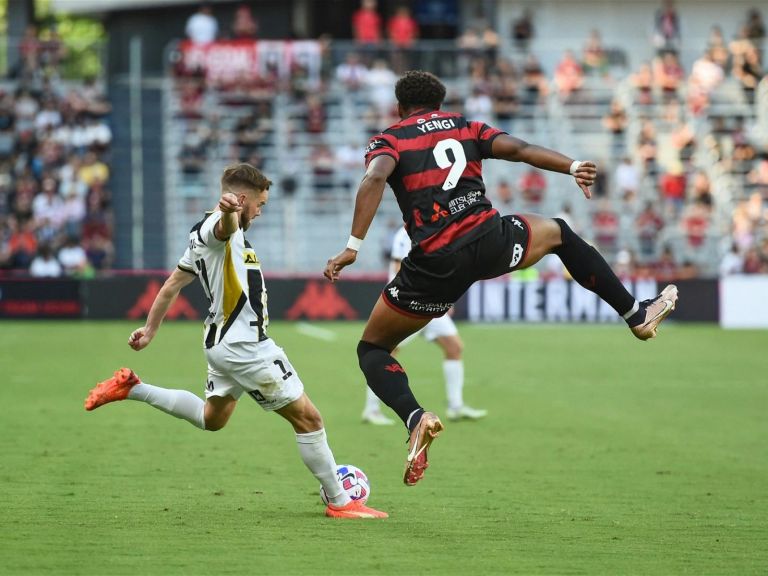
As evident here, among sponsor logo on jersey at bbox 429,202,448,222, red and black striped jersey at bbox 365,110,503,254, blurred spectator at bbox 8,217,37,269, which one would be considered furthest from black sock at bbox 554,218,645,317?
blurred spectator at bbox 8,217,37,269

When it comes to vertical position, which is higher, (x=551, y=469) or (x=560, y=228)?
(x=560, y=228)

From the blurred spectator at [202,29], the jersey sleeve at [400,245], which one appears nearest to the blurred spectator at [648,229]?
the blurred spectator at [202,29]

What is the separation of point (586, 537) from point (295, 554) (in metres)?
1.71

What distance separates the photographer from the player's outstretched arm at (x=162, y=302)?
782cm

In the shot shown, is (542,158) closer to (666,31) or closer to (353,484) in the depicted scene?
(353,484)

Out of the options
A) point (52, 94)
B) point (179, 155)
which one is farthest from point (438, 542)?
point (52, 94)

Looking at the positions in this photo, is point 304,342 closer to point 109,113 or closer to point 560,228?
point 109,113

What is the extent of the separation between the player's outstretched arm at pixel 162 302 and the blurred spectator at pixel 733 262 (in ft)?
69.6

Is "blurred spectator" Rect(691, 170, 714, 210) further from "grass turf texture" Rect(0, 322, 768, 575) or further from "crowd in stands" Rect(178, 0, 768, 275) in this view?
"grass turf texture" Rect(0, 322, 768, 575)

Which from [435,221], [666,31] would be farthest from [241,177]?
[666,31]

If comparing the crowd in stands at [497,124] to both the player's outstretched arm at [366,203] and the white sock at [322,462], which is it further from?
the player's outstretched arm at [366,203]

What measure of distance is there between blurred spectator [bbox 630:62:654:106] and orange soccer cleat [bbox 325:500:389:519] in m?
25.0

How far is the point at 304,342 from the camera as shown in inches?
855

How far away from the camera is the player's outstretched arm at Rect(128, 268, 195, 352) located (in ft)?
25.6
